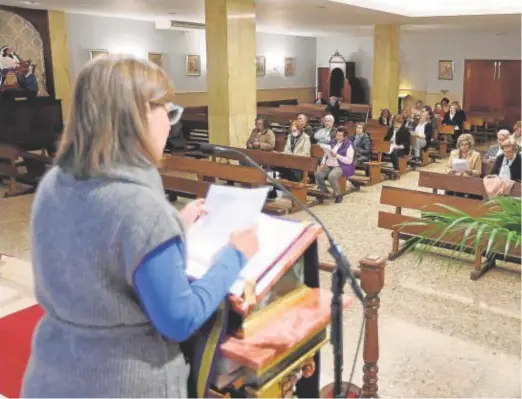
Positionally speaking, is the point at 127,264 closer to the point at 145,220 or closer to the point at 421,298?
the point at 145,220

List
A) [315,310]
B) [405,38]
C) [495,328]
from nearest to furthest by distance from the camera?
1. [315,310]
2. [495,328]
3. [405,38]

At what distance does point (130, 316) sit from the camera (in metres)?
1.07

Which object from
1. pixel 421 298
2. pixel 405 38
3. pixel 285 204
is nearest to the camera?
pixel 421 298

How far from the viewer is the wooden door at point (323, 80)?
19250 mm

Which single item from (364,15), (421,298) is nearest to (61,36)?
(364,15)

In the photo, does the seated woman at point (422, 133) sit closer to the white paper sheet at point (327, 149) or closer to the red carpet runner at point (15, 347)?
the white paper sheet at point (327, 149)

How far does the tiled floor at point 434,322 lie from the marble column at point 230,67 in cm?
358

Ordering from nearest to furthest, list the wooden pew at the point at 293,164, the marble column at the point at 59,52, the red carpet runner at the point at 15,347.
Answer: the red carpet runner at the point at 15,347 → the wooden pew at the point at 293,164 → the marble column at the point at 59,52

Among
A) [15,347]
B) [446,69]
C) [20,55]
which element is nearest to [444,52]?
[446,69]

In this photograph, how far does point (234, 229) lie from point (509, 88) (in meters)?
16.4

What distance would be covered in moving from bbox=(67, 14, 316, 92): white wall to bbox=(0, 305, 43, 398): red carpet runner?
5.93 meters

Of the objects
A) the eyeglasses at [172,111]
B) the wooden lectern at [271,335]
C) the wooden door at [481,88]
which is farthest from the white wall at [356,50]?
the eyeglasses at [172,111]

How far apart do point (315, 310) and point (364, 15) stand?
10.6 meters

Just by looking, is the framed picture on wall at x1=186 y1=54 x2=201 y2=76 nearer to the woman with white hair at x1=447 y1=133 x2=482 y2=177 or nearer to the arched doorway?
the arched doorway
